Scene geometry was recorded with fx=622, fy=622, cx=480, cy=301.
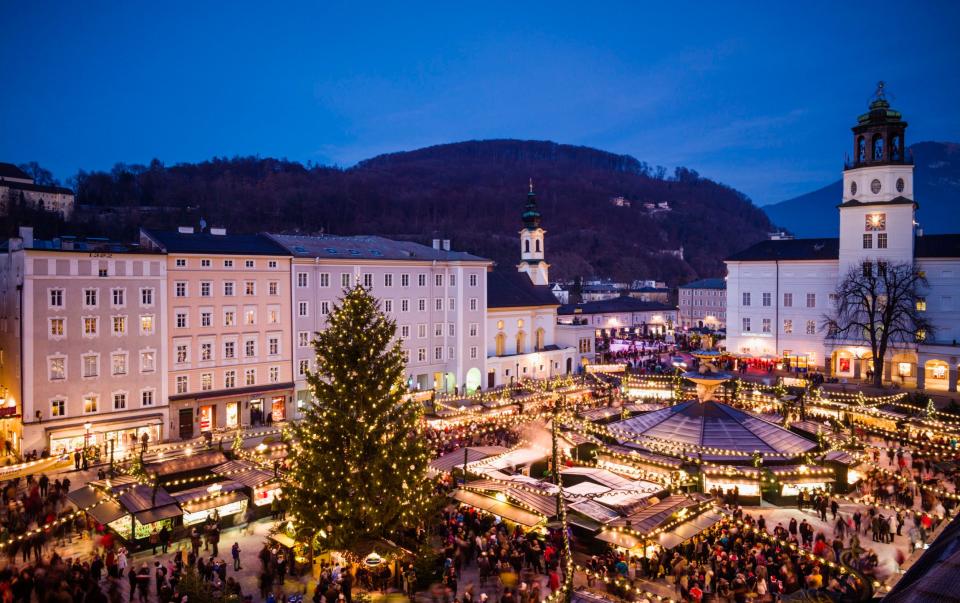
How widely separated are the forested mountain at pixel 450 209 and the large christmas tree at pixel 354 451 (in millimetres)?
64588

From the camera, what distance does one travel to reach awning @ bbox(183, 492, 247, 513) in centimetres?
2062

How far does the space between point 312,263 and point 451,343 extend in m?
12.9

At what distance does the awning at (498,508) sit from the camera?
747 inches

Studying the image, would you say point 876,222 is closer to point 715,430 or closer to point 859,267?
point 859,267

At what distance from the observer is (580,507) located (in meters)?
19.5

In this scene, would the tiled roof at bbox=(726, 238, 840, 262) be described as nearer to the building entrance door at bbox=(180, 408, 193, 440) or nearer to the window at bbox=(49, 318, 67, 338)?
the building entrance door at bbox=(180, 408, 193, 440)

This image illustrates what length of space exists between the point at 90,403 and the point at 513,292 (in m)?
33.6

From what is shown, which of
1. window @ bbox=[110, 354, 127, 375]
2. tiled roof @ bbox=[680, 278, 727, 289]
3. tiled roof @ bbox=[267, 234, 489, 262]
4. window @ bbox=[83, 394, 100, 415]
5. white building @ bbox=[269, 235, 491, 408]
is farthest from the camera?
tiled roof @ bbox=[680, 278, 727, 289]

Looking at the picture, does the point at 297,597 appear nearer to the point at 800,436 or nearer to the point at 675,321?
the point at 800,436

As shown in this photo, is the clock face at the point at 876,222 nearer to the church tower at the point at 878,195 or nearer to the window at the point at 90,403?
the church tower at the point at 878,195

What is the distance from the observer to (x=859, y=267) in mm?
51000

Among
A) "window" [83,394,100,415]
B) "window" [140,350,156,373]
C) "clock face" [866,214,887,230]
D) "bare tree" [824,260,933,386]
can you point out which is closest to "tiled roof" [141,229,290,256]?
"window" [140,350,156,373]

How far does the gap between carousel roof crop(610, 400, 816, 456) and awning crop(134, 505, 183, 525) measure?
17454mm

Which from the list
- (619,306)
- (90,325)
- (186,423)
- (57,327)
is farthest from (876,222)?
(57,327)
